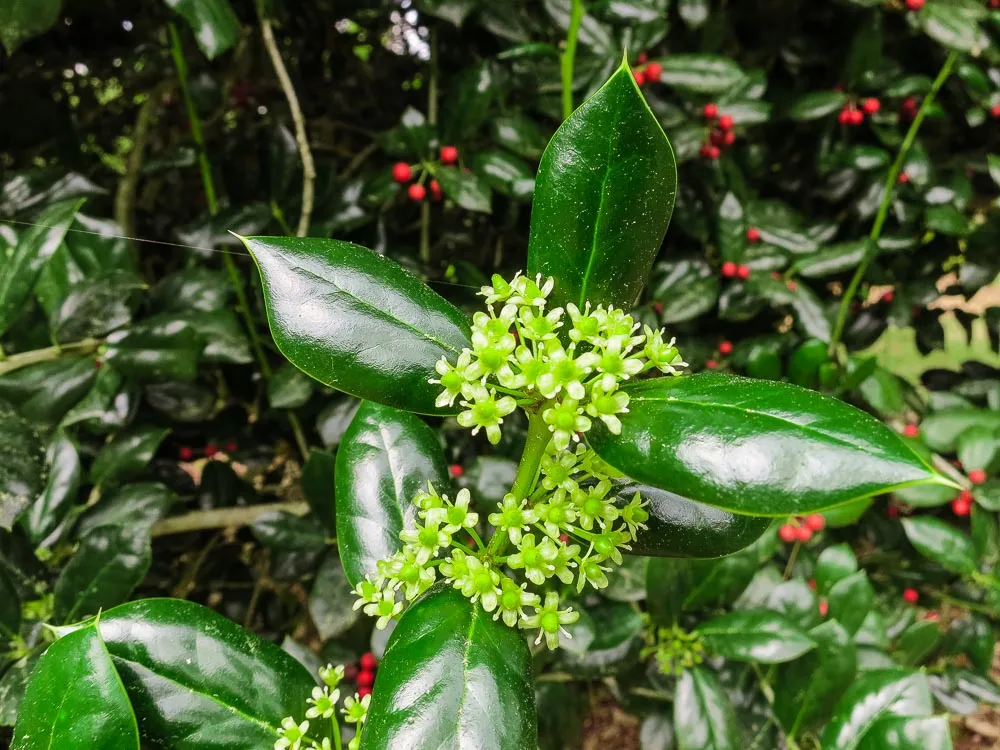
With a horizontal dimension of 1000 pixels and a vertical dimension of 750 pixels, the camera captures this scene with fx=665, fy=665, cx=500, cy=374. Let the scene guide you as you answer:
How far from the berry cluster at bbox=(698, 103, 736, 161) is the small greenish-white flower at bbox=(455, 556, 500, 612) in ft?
4.36

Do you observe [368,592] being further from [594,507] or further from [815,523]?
[815,523]

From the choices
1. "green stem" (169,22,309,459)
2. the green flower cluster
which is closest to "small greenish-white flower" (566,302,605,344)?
the green flower cluster

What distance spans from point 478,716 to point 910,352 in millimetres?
3363

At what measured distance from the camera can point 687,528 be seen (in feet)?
2.12

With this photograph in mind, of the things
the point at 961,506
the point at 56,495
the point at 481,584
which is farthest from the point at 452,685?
the point at 961,506

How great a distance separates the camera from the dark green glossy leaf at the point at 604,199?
581 millimetres

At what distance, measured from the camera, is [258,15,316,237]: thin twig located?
1.27 metres

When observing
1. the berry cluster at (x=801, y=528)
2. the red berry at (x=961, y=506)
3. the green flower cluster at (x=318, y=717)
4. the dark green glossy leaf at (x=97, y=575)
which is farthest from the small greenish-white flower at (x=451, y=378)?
the red berry at (x=961, y=506)

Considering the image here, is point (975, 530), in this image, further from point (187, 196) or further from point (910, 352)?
point (187, 196)

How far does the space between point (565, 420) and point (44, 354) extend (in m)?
1.05

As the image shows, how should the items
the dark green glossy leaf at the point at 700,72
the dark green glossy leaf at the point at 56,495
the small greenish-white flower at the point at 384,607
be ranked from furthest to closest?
the dark green glossy leaf at the point at 700,72 < the dark green glossy leaf at the point at 56,495 < the small greenish-white flower at the point at 384,607

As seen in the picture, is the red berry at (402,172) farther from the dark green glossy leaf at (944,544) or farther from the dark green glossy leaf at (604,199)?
the dark green glossy leaf at (944,544)

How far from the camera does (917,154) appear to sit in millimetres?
1730

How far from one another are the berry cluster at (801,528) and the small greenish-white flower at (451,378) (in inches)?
51.3
